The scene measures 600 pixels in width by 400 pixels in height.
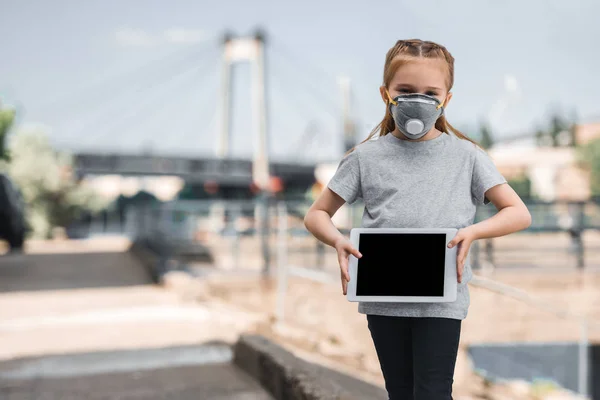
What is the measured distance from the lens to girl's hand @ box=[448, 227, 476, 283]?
1468 mm

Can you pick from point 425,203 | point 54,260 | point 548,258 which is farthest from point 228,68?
point 425,203

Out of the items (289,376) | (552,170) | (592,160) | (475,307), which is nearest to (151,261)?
(475,307)

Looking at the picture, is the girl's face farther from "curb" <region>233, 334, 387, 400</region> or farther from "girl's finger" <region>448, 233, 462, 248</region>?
"curb" <region>233, 334, 387, 400</region>

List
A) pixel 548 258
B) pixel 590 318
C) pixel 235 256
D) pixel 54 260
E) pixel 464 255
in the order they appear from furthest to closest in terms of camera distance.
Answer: pixel 54 260
pixel 548 258
pixel 590 318
pixel 235 256
pixel 464 255

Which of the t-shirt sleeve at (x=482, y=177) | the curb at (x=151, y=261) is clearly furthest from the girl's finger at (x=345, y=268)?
the curb at (x=151, y=261)

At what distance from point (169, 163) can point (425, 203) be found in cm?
5112

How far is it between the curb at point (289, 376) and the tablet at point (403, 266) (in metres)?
1.37

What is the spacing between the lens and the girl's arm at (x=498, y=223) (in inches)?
58.1

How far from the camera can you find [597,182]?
61344 millimetres

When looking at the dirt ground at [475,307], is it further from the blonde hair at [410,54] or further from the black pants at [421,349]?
the blonde hair at [410,54]

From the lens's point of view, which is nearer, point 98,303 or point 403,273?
point 403,273

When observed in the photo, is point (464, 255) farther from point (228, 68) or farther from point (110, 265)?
point (228, 68)

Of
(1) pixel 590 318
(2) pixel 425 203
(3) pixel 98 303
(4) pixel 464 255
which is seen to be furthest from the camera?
(1) pixel 590 318

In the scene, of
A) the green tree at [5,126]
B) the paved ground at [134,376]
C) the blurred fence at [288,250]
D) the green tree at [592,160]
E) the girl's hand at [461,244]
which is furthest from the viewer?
the green tree at [592,160]
